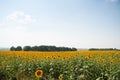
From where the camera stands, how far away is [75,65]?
7.33m

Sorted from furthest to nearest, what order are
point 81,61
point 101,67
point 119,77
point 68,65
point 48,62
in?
1. point 48,62
2. point 81,61
3. point 68,65
4. point 101,67
5. point 119,77

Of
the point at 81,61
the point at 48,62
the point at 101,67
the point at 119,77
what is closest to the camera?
the point at 119,77

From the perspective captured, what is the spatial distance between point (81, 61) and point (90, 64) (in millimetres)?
823

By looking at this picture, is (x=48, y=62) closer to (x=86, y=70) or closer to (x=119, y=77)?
(x=86, y=70)

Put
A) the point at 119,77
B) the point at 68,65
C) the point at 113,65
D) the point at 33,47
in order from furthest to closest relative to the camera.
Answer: the point at 33,47, the point at 68,65, the point at 113,65, the point at 119,77

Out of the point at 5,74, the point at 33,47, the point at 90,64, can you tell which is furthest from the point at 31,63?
the point at 33,47

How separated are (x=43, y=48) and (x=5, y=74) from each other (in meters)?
24.6

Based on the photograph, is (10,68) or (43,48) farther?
(43,48)

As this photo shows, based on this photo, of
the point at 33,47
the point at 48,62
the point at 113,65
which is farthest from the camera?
the point at 33,47

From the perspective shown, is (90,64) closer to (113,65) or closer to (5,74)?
(113,65)

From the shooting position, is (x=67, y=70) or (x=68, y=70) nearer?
(x=68, y=70)

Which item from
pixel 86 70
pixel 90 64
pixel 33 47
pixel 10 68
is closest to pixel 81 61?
pixel 90 64

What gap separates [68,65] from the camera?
7133mm

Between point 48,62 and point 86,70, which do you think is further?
point 48,62
